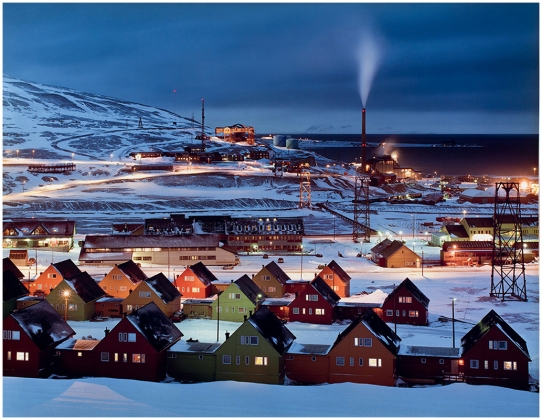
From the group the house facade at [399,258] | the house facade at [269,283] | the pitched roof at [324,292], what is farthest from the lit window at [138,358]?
the house facade at [399,258]

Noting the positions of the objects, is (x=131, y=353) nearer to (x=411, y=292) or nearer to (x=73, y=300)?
(x=73, y=300)

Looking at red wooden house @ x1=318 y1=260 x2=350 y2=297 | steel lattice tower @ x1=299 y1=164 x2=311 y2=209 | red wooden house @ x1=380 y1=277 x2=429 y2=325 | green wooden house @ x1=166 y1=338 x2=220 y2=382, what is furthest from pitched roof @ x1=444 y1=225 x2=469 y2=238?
green wooden house @ x1=166 y1=338 x2=220 y2=382

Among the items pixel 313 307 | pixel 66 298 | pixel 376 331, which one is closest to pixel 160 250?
pixel 66 298

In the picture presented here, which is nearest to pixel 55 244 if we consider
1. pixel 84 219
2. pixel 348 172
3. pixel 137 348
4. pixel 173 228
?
pixel 173 228

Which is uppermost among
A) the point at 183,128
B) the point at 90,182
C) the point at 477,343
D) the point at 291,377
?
the point at 183,128

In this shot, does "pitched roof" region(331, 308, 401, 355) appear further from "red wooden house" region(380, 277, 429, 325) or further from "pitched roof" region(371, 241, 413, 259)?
"pitched roof" region(371, 241, 413, 259)

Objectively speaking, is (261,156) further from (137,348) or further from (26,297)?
(137,348)

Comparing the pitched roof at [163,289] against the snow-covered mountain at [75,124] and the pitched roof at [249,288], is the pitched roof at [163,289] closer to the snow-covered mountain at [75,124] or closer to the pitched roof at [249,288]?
the pitched roof at [249,288]
